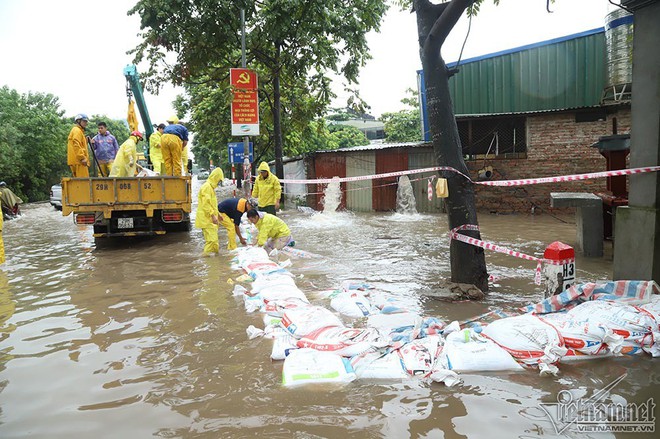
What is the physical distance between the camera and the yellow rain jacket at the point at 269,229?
283 inches

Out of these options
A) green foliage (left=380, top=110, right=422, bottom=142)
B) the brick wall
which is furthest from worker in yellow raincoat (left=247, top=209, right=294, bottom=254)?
green foliage (left=380, top=110, right=422, bottom=142)

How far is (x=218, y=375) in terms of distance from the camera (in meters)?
3.24

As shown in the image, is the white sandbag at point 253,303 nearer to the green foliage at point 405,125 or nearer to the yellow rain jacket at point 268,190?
the yellow rain jacket at point 268,190

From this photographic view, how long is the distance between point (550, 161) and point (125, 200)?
11.2 meters

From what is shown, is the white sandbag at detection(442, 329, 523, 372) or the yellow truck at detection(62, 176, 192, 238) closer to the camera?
the white sandbag at detection(442, 329, 523, 372)

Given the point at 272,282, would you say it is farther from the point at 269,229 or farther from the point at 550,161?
the point at 550,161

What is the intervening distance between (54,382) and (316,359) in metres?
1.84

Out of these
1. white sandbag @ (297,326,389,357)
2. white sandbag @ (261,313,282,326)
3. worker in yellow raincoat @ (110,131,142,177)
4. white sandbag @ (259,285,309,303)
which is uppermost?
worker in yellow raincoat @ (110,131,142,177)

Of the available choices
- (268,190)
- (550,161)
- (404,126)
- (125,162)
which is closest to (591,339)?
(268,190)

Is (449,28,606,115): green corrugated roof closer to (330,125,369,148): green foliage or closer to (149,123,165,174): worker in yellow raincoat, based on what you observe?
(149,123,165,174): worker in yellow raincoat

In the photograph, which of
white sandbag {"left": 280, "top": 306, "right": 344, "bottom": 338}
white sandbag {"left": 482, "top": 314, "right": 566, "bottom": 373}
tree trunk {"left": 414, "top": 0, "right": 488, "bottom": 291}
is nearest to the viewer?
white sandbag {"left": 482, "top": 314, "right": 566, "bottom": 373}

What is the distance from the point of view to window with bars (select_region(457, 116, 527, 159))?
13680mm

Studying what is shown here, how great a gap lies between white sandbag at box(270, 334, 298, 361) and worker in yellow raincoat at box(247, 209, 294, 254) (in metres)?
3.49

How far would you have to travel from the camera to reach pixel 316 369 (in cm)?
306
